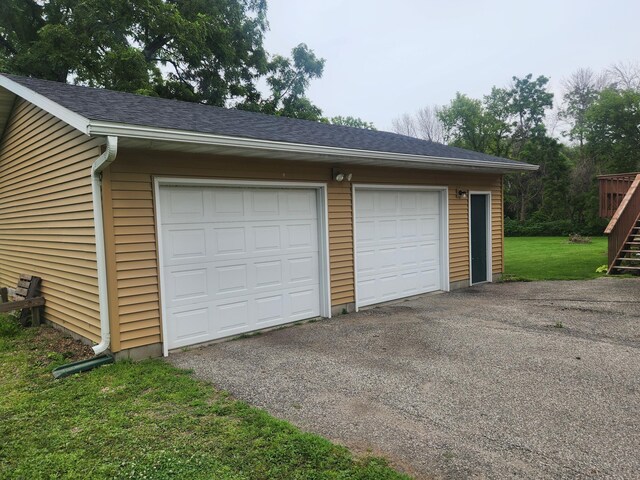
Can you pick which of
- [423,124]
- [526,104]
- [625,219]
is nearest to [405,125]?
[423,124]

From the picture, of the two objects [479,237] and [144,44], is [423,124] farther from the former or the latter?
[479,237]

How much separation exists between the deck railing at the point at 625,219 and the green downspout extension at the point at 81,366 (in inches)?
421

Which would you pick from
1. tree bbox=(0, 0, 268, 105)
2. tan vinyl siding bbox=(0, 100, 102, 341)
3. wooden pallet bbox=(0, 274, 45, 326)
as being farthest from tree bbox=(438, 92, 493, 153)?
wooden pallet bbox=(0, 274, 45, 326)

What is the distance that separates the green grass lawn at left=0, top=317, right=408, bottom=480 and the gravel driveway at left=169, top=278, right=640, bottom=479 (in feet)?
0.79

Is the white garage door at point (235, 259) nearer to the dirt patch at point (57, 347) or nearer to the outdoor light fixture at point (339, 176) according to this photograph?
the outdoor light fixture at point (339, 176)

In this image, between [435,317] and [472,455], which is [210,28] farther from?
[472,455]

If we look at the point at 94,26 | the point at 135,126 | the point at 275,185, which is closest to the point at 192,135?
the point at 135,126

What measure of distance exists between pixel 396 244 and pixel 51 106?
5.50 meters

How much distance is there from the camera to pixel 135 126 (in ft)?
14.1

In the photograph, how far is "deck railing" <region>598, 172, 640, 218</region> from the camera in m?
11.2

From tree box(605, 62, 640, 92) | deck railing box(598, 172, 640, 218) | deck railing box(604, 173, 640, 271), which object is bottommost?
deck railing box(604, 173, 640, 271)

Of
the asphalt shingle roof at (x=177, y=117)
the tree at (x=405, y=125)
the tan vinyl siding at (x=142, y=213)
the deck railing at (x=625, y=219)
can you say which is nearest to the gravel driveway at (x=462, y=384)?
the tan vinyl siding at (x=142, y=213)

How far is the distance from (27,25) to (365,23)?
1359 cm

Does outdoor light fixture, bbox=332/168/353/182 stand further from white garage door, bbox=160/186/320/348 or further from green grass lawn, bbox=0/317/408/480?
green grass lawn, bbox=0/317/408/480
